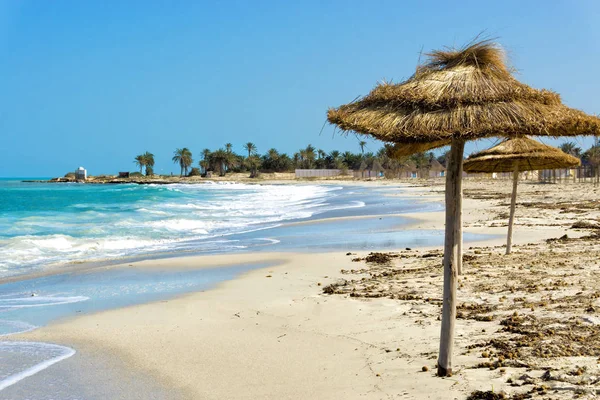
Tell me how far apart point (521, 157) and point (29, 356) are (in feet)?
27.1

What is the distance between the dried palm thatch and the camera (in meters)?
5.00

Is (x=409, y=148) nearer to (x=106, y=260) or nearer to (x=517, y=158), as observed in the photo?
(x=517, y=158)

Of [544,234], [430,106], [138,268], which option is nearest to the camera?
[430,106]

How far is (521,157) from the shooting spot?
10.3 metres

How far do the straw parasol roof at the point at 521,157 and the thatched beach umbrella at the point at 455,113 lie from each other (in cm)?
581

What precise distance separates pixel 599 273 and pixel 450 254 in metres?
4.11

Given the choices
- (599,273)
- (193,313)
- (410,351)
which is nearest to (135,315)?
(193,313)

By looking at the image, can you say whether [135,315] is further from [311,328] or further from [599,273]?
[599,273]

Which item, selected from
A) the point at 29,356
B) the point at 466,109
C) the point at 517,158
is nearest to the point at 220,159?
the point at 517,158

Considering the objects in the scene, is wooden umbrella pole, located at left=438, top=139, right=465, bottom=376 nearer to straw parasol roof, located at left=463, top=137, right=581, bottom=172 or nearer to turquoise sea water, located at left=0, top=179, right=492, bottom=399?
turquoise sea water, located at left=0, top=179, right=492, bottom=399

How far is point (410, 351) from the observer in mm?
5227

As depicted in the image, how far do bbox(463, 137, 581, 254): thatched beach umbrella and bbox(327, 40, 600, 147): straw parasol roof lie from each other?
586 cm

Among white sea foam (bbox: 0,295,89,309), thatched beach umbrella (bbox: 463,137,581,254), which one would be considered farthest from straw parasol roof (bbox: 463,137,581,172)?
white sea foam (bbox: 0,295,89,309)

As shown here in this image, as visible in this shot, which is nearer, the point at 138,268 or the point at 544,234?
the point at 138,268
